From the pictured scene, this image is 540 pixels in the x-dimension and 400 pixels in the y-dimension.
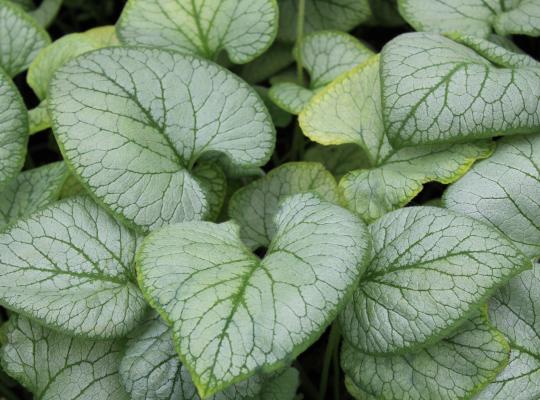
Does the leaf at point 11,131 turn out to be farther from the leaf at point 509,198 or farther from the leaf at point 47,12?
the leaf at point 509,198

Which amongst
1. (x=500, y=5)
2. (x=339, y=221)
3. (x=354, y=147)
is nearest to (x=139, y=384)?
(x=339, y=221)

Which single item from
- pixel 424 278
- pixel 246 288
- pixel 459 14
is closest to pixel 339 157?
pixel 459 14

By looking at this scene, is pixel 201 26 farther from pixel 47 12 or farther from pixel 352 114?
pixel 47 12

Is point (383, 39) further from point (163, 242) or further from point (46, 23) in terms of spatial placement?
point (163, 242)

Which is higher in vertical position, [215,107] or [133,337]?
[215,107]

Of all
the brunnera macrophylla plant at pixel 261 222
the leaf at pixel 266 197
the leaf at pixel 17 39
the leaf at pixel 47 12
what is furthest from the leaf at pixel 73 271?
the leaf at pixel 47 12

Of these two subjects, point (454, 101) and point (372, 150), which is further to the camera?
point (372, 150)

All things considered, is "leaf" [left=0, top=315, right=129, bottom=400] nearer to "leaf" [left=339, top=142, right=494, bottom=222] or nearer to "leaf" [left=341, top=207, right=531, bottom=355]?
"leaf" [left=341, top=207, right=531, bottom=355]
